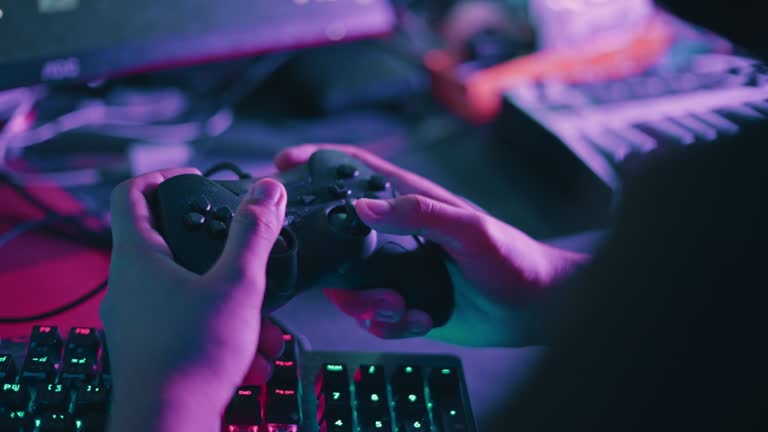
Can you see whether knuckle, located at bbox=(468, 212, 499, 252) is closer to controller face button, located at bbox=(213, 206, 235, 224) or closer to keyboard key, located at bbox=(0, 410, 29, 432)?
controller face button, located at bbox=(213, 206, 235, 224)

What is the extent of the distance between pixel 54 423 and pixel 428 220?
298 mm

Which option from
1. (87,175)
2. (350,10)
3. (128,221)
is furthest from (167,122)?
(128,221)

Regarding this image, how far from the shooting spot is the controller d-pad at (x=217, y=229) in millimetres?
→ 485

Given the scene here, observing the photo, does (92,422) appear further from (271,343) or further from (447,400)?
(447,400)

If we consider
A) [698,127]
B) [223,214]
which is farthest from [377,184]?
[698,127]

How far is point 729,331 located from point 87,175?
1.98 ft

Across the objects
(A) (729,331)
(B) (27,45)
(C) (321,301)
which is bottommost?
(C) (321,301)

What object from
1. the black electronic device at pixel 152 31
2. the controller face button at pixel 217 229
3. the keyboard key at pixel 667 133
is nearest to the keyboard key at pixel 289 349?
the controller face button at pixel 217 229

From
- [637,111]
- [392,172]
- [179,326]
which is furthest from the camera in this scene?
[637,111]

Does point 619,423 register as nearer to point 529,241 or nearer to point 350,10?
point 529,241

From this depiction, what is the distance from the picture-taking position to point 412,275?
0.57m

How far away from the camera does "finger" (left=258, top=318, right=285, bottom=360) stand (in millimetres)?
528

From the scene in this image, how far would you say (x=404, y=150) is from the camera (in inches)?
32.5

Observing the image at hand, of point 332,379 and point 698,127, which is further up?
point 698,127
